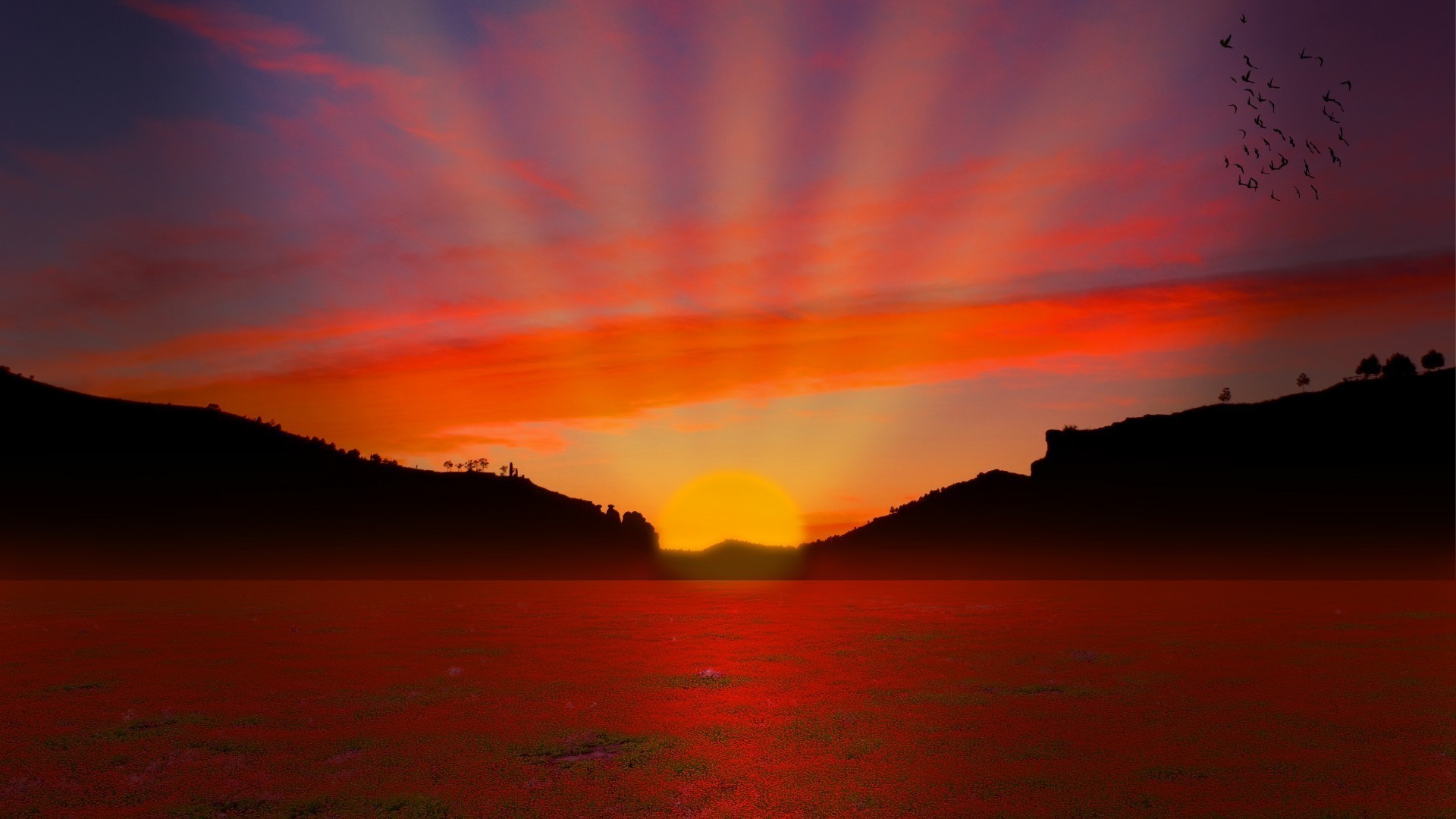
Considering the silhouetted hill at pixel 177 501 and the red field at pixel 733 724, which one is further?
the silhouetted hill at pixel 177 501

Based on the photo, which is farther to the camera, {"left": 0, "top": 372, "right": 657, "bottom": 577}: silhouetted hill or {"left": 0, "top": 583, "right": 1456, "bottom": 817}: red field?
{"left": 0, "top": 372, "right": 657, "bottom": 577}: silhouetted hill

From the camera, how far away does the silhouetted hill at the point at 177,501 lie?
175 metres

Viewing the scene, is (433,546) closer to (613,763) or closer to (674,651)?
(674,651)

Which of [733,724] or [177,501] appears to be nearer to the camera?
[733,724]

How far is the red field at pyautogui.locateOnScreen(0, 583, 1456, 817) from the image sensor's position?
40.0 feet

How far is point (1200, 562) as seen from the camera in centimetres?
19388

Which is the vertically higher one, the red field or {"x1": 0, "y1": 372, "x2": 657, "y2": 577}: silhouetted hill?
{"x1": 0, "y1": 372, "x2": 657, "y2": 577}: silhouetted hill

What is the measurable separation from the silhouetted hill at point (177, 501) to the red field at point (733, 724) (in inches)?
6414

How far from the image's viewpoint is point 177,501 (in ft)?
598

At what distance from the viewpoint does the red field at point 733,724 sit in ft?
40.0

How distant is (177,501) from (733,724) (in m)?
197

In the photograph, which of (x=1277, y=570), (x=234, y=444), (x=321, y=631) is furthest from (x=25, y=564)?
(x=1277, y=570)

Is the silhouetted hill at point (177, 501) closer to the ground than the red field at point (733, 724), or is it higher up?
higher up

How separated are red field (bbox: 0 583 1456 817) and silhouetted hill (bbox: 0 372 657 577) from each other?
16292cm
